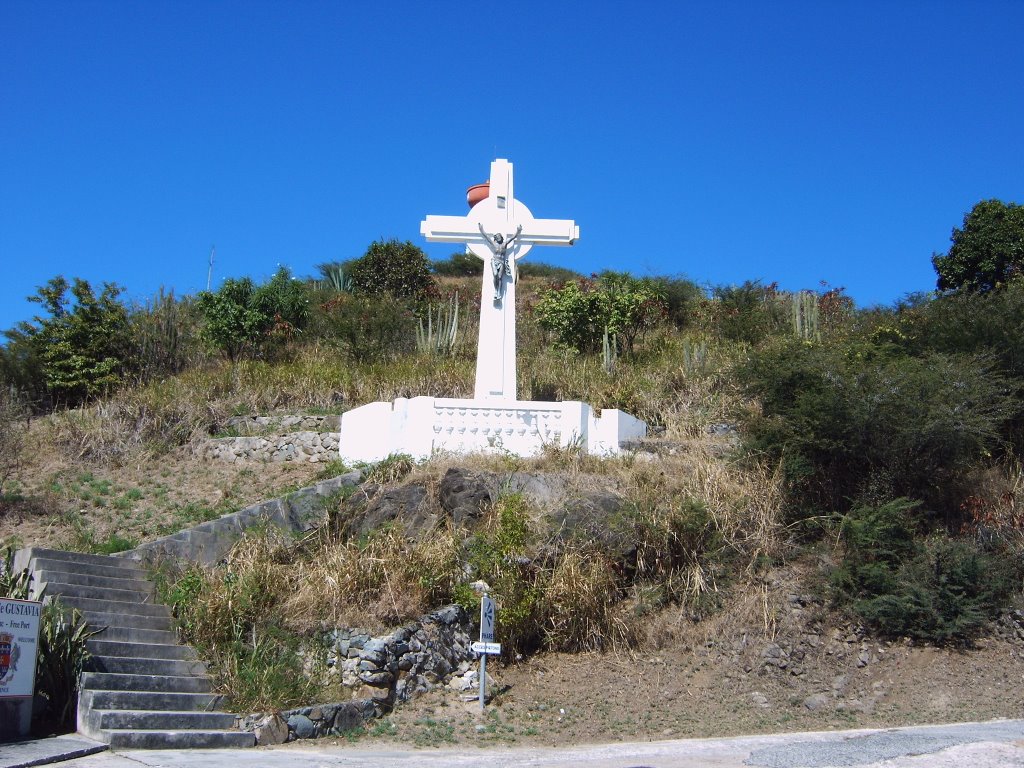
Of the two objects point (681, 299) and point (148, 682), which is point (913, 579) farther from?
point (681, 299)

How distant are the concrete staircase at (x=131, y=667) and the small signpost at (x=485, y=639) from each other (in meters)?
2.84

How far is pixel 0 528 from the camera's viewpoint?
15.4m

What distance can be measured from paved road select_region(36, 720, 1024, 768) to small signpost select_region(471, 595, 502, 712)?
1.38 m

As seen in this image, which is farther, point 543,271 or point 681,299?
point 543,271

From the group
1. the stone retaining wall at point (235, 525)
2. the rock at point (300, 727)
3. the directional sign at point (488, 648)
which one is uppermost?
the stone retaining wall at point (235, 525)

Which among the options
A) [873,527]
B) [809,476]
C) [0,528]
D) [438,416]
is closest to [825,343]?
[809,476]

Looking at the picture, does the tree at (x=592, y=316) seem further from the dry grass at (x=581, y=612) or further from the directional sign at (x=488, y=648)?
the directional sign at (x=488, y=648)

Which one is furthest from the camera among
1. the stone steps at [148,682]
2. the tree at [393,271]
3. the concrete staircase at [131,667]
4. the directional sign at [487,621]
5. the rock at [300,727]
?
the tree at [393,271]

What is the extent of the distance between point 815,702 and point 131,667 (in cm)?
839

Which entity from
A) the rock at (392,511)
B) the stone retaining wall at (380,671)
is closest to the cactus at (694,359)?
the rock at (392,511)

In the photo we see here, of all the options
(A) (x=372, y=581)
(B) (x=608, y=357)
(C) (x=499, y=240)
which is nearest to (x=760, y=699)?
(A) (x=372, y=581)

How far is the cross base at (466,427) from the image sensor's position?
1673 cm

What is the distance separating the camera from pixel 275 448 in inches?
738

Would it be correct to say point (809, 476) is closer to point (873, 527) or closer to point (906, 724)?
point (873, 527)
